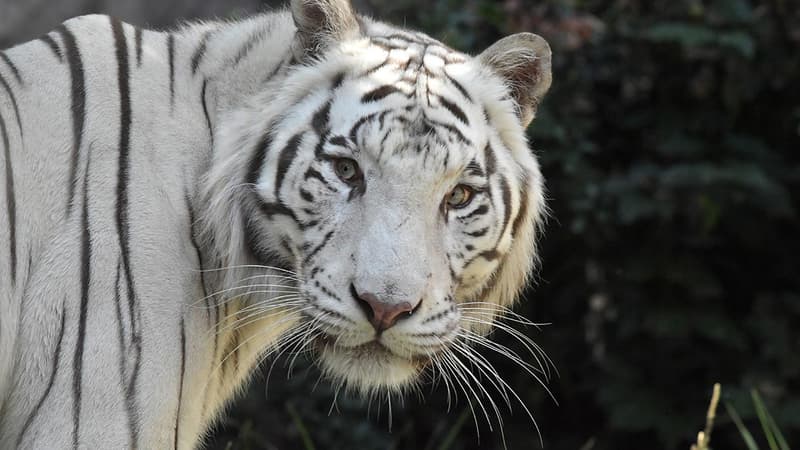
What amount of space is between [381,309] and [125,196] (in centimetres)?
69

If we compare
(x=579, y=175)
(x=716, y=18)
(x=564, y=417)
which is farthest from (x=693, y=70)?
(x=564, y=417)

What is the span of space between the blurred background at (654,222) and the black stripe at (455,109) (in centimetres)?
243

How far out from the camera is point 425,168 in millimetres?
2742

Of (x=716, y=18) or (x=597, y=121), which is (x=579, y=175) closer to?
(x=597, y=121)

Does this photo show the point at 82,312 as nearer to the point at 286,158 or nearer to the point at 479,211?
the point at 286,158

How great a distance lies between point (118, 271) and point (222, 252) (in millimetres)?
305

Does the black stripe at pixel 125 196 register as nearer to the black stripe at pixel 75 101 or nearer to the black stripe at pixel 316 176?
the black stripe at pixel 75 101

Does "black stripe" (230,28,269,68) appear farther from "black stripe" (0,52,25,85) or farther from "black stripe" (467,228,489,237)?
"black stripe" (467,228,489,237)

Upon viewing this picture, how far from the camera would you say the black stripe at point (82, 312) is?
8.11ft

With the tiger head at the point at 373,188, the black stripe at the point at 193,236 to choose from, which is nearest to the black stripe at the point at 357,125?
the tiger head at the point at 373,188

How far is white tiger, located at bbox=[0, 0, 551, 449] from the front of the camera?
254cm

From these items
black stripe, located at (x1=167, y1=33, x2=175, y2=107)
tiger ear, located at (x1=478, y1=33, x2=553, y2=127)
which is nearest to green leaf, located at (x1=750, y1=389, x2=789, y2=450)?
tiger ear, located at (x1=478, y1=33, x2=553, y2=127)

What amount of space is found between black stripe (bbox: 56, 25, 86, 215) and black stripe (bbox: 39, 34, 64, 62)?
2 cm

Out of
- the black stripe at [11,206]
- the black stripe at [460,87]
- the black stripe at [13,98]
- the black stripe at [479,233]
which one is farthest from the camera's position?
the black stripe at [460,87]
